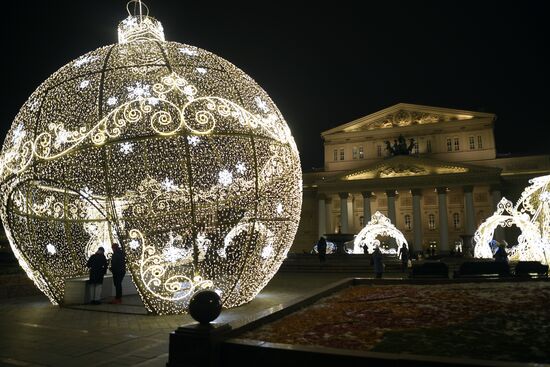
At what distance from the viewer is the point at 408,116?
49.6 m

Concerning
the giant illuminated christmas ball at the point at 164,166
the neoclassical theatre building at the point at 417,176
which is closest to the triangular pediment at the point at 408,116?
the neoclassical theatre building at the point at 417,176

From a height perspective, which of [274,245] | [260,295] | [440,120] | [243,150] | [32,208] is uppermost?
[440,120]

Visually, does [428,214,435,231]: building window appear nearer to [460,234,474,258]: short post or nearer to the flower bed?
[460,234,474,258]: short post

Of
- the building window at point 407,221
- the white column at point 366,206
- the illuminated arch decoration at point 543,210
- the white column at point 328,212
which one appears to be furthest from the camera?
the building window at point 407,221

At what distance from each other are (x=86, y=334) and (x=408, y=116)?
4692 cm

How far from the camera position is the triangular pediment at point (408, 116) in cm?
4812

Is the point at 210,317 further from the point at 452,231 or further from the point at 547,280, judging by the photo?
the point at 452,231

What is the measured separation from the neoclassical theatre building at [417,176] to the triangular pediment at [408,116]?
10 centimetres

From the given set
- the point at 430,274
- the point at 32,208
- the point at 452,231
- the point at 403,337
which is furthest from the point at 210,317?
the point at 452,231

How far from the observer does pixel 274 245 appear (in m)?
8.81

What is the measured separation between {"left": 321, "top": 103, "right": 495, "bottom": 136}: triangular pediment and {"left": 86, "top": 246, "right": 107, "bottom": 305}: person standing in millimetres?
43563

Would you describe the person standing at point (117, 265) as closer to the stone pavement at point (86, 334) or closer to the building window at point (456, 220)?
the stone pavement at point (86, 334)

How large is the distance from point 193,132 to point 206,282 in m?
2.61

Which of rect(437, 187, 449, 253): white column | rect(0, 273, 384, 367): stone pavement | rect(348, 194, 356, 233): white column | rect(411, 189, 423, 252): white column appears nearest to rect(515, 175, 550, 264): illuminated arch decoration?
rect(0, 273, 384, 367): stone pavement
